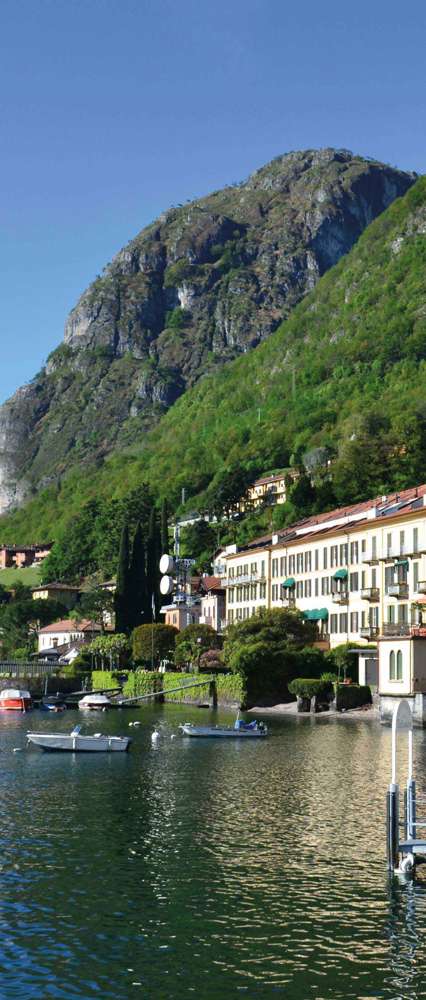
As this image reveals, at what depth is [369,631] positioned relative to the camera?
102 metres

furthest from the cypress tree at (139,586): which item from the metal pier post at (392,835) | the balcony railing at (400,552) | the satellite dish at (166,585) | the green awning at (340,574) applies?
the metal pier post at (392,835)

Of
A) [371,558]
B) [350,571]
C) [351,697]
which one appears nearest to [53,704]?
[350,571]

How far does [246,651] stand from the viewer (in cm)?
10456

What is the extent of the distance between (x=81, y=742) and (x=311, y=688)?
33.2 metres

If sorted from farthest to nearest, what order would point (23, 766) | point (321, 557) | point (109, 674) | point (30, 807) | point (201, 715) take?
point (109, 674), point (321, 557), point (201, 715), point (23, 766), point (30, 807)

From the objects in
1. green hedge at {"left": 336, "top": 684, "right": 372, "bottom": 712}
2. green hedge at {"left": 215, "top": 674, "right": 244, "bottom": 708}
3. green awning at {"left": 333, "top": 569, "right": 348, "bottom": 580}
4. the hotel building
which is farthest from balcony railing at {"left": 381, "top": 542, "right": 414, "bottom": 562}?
green hedge at {"left": 215, "top": 674, "right": 244, "bottom": 708}

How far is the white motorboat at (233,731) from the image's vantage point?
75.9m

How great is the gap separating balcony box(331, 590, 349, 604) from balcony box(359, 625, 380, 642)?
659 cm

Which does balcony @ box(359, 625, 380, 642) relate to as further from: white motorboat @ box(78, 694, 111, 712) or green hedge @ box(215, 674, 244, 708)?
white motorboat @ box(78, 694, 111, 712)

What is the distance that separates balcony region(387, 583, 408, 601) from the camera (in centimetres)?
9742

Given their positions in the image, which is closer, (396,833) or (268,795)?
(396,833)

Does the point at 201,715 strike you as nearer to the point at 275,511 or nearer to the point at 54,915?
the point at 54,915

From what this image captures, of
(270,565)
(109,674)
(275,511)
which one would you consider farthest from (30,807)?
(275,511)

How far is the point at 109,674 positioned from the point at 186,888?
115 metres
